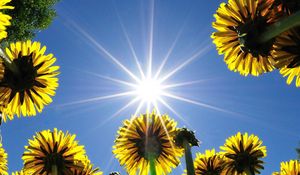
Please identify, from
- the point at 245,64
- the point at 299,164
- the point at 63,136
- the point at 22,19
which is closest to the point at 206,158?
the point at 299,164

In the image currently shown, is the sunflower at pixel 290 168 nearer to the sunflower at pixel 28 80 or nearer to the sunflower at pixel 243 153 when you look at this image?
the sunflower at pixel 243 153

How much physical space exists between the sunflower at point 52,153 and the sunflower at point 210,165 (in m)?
2.32

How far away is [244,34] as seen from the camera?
3295mm

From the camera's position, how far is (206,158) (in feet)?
24.9

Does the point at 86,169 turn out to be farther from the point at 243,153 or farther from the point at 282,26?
the point at 282,26

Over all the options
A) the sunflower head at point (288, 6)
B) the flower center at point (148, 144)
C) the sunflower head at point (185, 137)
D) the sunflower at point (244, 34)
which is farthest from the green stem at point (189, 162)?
the sunflower head at point (288, 6)

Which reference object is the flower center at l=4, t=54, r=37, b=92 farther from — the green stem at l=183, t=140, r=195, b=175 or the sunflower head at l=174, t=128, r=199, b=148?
the sunflower head at l=174, t=128, r=199, b=148

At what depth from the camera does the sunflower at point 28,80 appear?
381cm

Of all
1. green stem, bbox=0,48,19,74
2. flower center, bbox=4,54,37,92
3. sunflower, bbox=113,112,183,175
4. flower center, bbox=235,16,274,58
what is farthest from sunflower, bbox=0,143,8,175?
flower center, bbox=235,16,274,58

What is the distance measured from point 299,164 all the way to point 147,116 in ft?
9.74

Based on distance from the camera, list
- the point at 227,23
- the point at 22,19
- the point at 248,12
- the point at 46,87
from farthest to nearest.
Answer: the point at 22,19 → the point at 46,87 → the point at 227,23 → the point at 248,12

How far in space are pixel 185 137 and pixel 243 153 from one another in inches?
100

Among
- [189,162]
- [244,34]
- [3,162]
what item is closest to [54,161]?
[3,162]

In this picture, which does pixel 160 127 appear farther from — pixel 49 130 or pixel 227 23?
pixel 227 23
